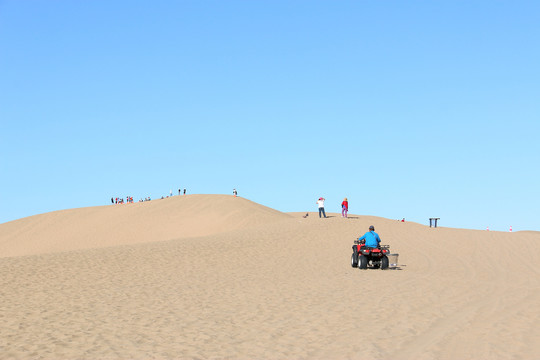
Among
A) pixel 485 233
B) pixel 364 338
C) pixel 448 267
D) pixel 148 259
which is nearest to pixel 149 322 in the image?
pixel 364 338

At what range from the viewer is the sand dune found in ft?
28.4

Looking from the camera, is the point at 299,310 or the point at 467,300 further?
the point at 467,300

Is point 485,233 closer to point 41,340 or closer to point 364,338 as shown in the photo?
point 364,338

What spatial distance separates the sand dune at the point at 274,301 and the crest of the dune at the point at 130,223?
14.1m

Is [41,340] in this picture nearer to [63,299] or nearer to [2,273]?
[63,299]

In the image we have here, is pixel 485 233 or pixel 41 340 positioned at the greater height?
pixel 485 233

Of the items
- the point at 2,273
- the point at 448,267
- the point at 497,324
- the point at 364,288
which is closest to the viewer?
the point at 497,324

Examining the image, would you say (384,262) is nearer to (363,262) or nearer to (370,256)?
(370,256)

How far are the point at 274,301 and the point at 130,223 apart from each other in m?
38.5

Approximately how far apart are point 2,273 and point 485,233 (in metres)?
29.1

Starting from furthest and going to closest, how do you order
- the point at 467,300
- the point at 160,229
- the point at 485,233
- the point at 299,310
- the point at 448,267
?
the point at 160,229 < the point at 485,233 < the point at 448,267 < the point at 467,300 < the point at 299,310

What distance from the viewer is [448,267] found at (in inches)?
863

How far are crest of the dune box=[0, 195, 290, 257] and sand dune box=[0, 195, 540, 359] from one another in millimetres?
14076

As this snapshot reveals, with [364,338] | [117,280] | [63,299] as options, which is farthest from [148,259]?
[364,338]
